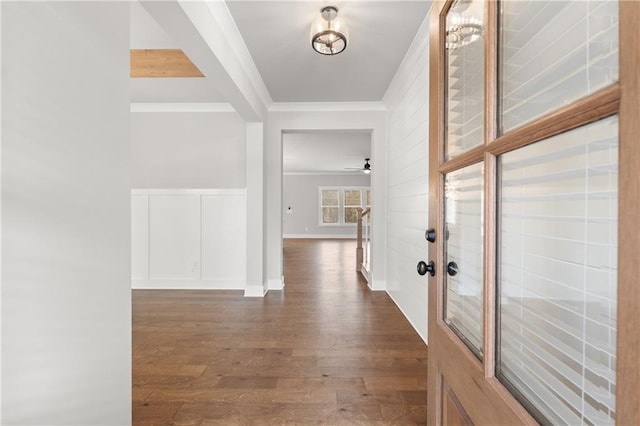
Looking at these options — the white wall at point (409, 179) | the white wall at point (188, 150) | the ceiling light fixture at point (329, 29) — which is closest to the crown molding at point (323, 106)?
the white wall at point (409, 179)

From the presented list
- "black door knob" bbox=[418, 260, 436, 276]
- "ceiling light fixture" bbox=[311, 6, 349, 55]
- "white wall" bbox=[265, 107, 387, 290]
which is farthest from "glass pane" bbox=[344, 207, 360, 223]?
"black door knob" bbox=[418, 260, 436, 276]

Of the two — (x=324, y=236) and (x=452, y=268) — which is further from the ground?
(x=452, y=268)

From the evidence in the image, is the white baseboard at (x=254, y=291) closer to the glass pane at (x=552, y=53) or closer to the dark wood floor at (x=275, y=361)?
the dark wood floor at (x=275, y=361)

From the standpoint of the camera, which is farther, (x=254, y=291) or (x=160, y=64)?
(x=254, y=291)

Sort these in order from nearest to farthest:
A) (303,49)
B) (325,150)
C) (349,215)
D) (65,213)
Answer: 1. (65,213)
2. (303,49)
3. (325,150)
4. (349,215)

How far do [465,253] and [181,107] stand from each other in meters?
3.88

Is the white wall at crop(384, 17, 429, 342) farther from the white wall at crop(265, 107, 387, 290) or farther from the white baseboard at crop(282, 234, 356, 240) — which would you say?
the white baseboard at crop(282, 234, 356, 240)

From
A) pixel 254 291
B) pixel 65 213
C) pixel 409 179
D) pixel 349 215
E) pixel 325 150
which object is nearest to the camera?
pixel 65 213

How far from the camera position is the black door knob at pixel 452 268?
107cm

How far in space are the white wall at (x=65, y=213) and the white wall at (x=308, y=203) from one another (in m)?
10.0

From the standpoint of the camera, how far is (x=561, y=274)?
69cm

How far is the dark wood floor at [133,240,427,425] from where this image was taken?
1.53 m

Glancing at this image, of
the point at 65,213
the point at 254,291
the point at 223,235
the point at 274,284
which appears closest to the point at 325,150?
the point at 223,235

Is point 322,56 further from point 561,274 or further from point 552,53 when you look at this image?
point 561,274
